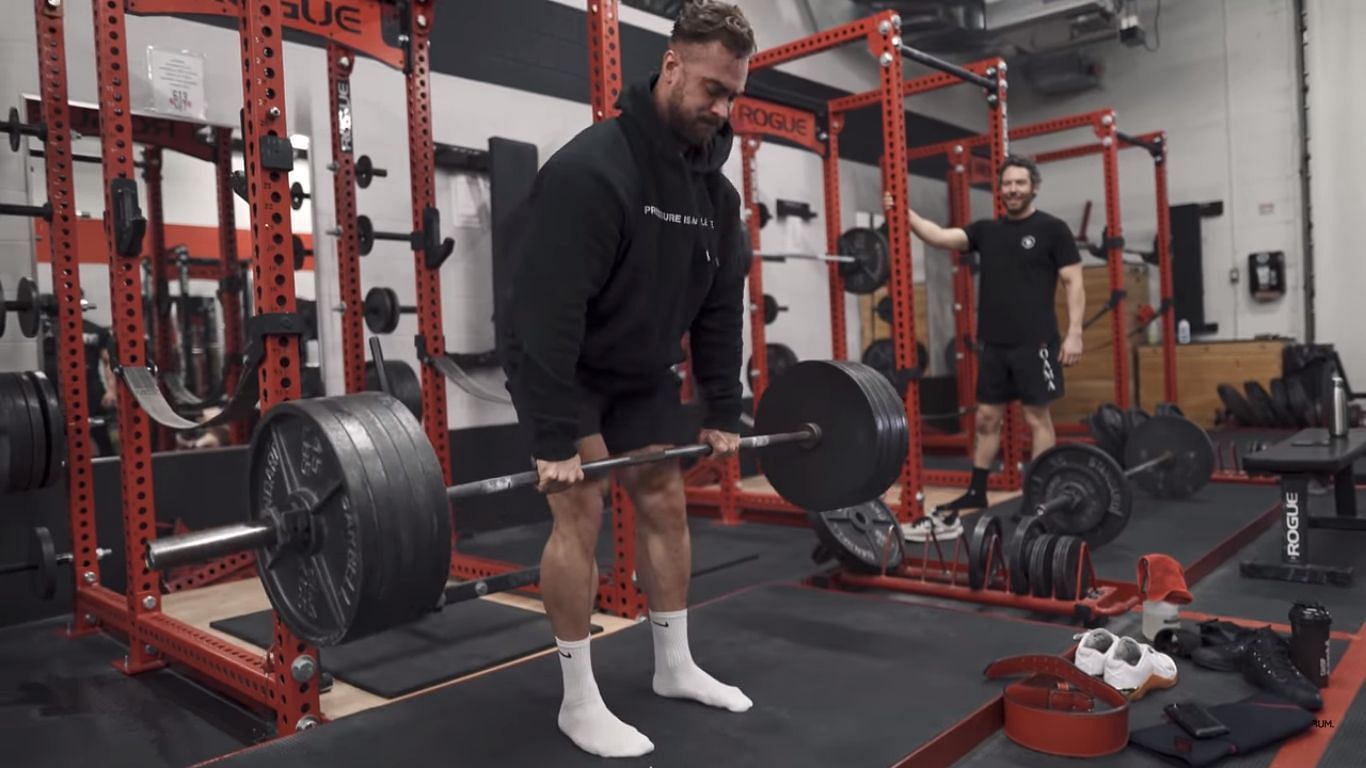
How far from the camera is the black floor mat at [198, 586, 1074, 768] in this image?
1780 millimetres

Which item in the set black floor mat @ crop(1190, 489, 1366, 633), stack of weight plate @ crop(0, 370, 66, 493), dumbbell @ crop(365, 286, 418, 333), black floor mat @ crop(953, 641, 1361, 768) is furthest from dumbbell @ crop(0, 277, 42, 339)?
black floor mat @ crop(1190, 489, 1366, 633)

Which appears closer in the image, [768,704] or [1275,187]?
[768,704]

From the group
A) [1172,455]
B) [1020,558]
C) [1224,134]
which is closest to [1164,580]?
[1020,558]

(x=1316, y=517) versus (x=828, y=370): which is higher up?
(x=828, y=370)

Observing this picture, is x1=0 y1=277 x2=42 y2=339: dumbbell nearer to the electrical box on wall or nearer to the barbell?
the barbell

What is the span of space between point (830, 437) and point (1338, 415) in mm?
2204

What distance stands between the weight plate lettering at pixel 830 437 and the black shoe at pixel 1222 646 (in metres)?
0.86

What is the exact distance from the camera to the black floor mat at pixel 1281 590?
8.88 feet

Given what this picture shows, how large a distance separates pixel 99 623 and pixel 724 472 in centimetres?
257

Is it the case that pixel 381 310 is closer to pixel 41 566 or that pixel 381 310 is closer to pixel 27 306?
pixel 27 306

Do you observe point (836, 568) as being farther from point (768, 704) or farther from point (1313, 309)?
point (1313, 309)

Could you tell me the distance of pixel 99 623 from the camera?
9.96 feet

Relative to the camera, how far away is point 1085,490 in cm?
326

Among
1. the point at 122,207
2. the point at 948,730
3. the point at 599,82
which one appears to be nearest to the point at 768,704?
the point at 948,730
